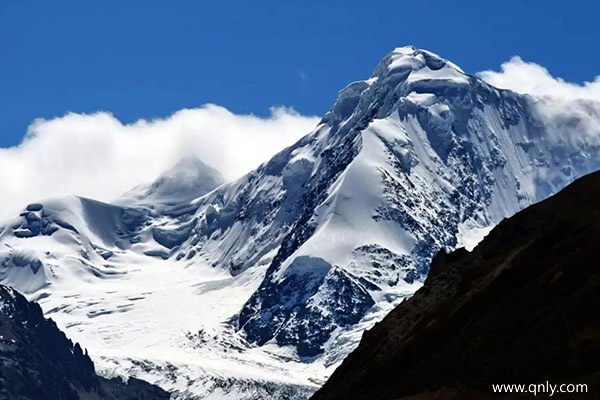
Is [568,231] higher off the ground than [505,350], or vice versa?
[568,231]

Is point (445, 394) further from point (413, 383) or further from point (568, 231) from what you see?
point (568, 231)

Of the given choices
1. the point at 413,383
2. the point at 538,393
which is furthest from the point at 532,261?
the point at 538,393

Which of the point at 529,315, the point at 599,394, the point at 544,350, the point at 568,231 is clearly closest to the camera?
the point at 599,394

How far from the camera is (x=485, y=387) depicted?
170 m

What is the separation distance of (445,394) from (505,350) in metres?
8.21

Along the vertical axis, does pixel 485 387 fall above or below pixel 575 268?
below

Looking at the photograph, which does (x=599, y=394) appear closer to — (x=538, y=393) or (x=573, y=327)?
(x=538, y=393)

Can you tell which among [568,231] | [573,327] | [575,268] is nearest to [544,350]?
[573,327]

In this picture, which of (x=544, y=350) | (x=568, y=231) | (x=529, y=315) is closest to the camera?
(x=544, y=350)

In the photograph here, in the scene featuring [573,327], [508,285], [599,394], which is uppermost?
[508,285]

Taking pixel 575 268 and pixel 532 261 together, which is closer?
pixel 575 268

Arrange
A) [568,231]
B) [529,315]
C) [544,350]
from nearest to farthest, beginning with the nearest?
[544,350]
[529,315]
[568,231]

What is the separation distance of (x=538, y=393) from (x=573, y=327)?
50.7ft

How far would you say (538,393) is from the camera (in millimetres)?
157000
